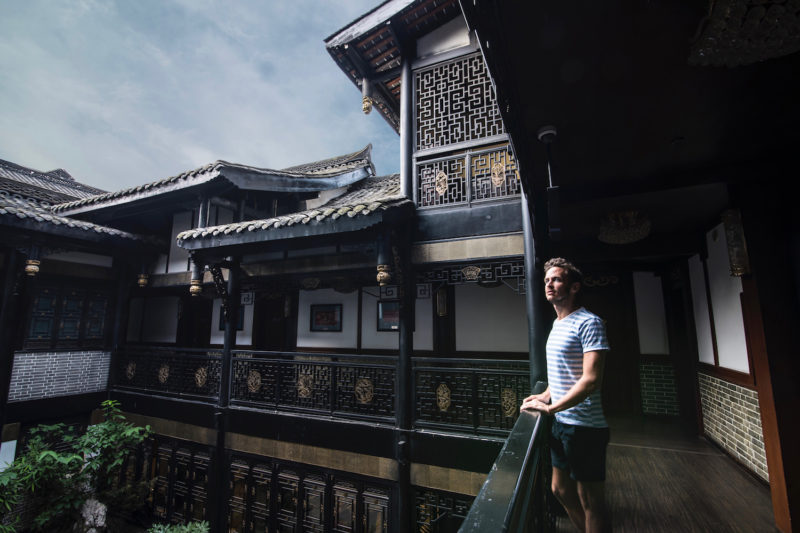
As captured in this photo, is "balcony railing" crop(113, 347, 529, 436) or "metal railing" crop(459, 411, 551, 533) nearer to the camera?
"metal railing" crop(459, 411, 551, 533)

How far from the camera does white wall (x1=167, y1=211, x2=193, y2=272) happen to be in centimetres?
985

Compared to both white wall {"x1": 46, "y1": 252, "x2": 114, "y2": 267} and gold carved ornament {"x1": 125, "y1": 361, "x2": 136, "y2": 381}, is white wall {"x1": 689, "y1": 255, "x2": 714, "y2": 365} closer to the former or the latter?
gold carved ornament {"x1": 125, "y1": 361, "x2": 136, "y2": 381}

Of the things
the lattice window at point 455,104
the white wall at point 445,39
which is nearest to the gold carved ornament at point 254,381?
the lattice window at point 455,104

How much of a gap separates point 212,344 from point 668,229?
35.5 feet

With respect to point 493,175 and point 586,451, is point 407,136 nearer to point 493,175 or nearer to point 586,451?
point 493,175

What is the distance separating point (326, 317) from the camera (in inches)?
365

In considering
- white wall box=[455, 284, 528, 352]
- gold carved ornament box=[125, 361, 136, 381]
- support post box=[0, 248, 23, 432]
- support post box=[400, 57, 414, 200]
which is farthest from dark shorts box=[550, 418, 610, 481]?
support post box=[0, 248, 23, 432]

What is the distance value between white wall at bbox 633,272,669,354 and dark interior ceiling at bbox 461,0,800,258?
351cm

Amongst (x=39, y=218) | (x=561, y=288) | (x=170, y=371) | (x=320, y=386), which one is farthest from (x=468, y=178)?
(x=39, y=218)

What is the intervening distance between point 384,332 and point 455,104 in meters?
4.99

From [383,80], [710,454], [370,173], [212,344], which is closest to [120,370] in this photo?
[212,344]

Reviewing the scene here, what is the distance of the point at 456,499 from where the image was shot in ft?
18.3

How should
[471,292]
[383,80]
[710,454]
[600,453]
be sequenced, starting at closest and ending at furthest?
[600,453], [710,454], [383,80], [471,292]

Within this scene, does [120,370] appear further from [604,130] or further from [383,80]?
[604,130]
